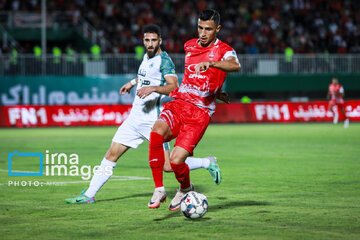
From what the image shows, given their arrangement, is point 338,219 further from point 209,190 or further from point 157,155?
point 209,190

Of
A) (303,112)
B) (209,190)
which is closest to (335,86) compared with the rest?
(303,112)

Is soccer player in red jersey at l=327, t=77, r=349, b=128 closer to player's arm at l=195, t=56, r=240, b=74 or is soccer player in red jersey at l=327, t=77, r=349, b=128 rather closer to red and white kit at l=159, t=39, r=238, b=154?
red and white kit at l=159, t=39, r=238, b=154

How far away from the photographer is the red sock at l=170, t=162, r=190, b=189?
826 cm

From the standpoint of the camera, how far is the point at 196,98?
843 centimetres

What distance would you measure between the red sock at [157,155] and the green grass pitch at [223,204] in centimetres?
45

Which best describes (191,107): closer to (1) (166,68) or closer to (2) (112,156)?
(1) (166,68)

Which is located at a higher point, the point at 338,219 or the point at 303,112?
the point at 338,219

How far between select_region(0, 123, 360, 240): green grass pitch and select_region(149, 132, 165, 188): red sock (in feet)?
1.47

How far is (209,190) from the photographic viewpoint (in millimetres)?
10555

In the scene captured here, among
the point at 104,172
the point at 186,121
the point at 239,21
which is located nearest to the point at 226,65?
the point at 186,121

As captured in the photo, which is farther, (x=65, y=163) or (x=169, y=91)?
(x=65, y=163)

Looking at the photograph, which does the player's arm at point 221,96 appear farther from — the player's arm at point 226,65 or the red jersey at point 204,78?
the player's arm at point 226,65

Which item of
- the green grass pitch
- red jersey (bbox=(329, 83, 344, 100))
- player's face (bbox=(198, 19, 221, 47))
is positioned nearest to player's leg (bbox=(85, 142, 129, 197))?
the green grass pitch

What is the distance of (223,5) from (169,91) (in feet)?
108
